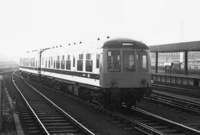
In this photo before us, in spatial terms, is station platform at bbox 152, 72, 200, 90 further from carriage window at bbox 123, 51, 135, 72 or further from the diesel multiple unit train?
carriage window at bbox 123, 51, 135, 72

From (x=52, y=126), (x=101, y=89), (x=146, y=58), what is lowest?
(x=52, y=126)

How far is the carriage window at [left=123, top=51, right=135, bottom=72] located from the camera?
13.4 m

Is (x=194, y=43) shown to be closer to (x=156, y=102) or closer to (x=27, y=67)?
(x=156, y=102)

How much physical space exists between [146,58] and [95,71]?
97.1 inches

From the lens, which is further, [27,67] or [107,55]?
[27,67]

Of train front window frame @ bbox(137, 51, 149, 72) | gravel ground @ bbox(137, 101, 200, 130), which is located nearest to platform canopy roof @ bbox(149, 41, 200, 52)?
gravel ground @ bbox(137, 101, 200, 130)

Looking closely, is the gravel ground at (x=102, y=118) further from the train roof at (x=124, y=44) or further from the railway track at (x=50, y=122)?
the train roof at (x=124, y=44)

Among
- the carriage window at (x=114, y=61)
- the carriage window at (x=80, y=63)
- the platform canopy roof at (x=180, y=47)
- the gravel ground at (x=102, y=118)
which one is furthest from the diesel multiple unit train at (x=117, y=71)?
the platform canopy roof at (x=180, y=47)

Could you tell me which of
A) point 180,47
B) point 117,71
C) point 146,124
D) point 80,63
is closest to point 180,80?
point 180,47

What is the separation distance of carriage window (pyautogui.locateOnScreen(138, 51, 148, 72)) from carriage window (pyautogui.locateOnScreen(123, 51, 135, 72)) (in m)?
0.37

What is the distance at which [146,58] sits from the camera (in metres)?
13.9

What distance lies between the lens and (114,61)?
13.3m

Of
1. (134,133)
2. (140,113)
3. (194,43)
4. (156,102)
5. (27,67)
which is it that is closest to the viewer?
(134,133)

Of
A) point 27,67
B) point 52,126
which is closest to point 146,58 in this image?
point 52,126
